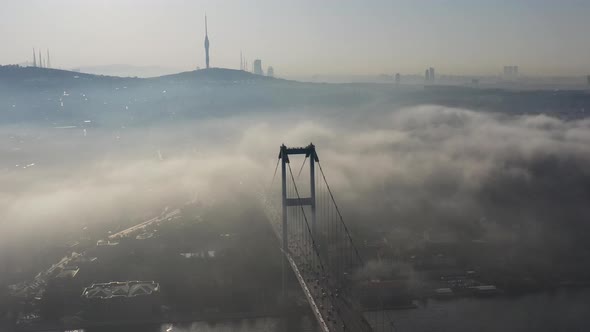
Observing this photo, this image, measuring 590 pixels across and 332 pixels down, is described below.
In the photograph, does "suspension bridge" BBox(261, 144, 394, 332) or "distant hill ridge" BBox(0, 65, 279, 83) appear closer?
"suspension bridge" BBox(261, 144, 394, 332)

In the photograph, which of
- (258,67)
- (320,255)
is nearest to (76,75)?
(258,67)

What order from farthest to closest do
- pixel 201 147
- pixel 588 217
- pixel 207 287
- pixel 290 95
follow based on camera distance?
1. pixel 290 95
2. pixel 201 147
3. pixel 588 217
4. pixel 207 287

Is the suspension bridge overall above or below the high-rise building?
below

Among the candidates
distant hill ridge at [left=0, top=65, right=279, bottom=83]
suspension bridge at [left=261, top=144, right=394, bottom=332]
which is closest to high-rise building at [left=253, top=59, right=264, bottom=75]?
distant hill ridge at [left=0, top=65, right=279, bottom=83]

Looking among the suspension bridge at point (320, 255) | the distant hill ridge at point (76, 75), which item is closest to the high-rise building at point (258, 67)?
the distant hill ridge at point (76, 75)

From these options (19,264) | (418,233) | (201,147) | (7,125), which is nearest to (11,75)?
(7,125)

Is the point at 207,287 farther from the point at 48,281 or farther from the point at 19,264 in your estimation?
the point at 19,264

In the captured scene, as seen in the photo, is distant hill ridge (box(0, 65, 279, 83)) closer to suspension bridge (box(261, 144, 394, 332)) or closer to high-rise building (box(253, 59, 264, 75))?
high-rise building (box(253, 59, 264, 75))

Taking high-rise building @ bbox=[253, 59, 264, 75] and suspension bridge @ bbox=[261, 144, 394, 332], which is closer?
suspension bridge @ bbox=[261, 144, 394, 332]
